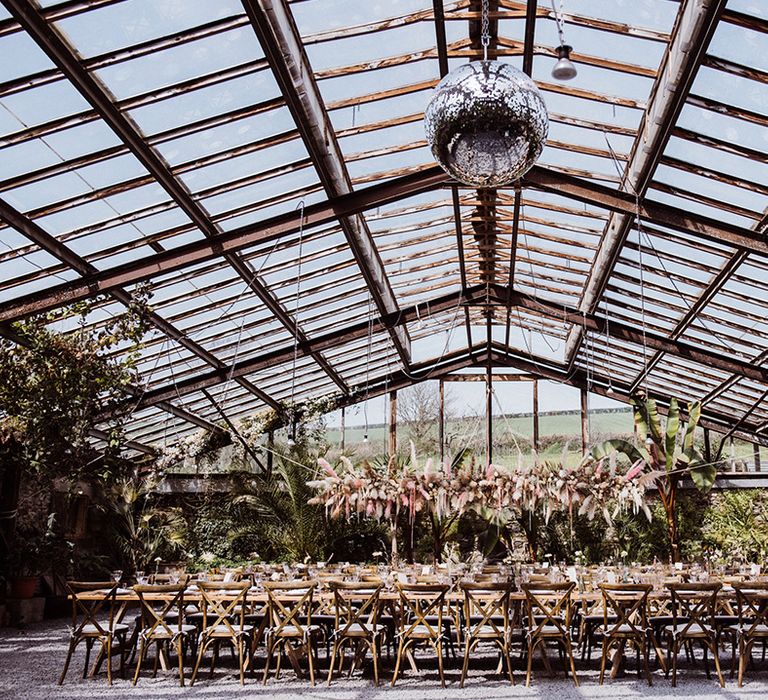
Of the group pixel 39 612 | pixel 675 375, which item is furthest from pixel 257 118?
pixel 675 375

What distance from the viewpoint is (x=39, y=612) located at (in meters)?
10.8

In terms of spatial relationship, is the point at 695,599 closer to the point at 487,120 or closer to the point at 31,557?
the point at 487,120

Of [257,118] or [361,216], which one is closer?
[257,118]

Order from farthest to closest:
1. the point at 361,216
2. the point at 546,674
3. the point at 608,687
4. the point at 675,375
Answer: the point at 675,375, the point at 361,216, the point at 546,674, the point at 608,687

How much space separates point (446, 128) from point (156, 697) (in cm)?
466

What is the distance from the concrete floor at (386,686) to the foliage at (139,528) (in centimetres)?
559

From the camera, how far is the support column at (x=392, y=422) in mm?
15031

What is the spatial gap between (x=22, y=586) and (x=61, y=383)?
3874 millimetres

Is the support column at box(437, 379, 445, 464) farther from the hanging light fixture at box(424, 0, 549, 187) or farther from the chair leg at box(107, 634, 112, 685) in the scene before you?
the hanging light fixture at box(424, 0, 549, 187)

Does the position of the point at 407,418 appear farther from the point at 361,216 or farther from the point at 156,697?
the point at 156,697

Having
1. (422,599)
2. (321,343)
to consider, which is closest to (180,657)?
(422,599)

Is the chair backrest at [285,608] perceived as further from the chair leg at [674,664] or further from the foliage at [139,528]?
the foliage at [139,528]

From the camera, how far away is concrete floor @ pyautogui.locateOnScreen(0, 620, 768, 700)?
5.68m

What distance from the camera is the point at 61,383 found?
8.12 m
